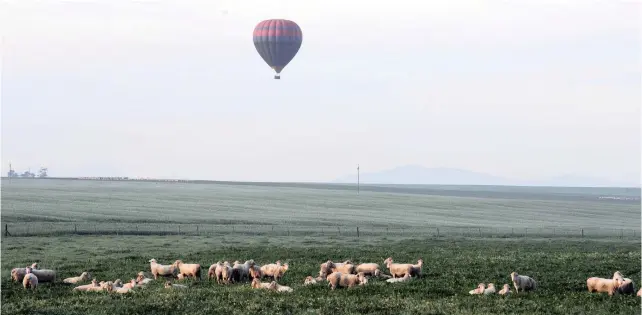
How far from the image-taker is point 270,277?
3716cm

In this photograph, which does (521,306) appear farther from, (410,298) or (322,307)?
(322,307)

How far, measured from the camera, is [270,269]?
3694 cm

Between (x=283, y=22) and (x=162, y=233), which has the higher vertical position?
(x=283, y=22)

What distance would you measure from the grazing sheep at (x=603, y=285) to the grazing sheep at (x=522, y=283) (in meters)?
2.16

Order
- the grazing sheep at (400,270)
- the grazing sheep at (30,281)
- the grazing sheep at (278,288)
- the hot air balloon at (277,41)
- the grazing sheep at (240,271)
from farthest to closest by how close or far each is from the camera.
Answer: the hot air balloon at (277,41), the grazing sheep at (400,270), the grazing sheep at (240,271), the grazing sheep at (30,281), the grazing sheep at (278,288)

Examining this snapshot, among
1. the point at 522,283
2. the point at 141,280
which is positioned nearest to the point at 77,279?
the point at 141,280

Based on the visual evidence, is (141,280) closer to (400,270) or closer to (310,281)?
(310,281)

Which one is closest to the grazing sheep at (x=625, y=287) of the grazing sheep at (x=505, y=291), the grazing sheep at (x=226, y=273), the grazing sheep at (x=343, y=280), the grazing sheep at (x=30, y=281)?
the grazing sheep at (x=505, y=291)

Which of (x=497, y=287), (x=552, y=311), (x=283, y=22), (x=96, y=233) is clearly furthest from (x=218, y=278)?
(x=283, y=22)

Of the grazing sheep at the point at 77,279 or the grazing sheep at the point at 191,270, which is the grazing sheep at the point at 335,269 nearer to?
the grazing sheep at the point at 191,270

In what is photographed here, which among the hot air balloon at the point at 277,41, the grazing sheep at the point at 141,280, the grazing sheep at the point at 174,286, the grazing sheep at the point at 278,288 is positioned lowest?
the grazing sheep at the point at 141,280

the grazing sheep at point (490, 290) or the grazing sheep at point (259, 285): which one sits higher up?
the grazing sheep at point (490, 290)

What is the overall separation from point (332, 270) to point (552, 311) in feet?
39.5

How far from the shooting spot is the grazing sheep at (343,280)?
33406mm
